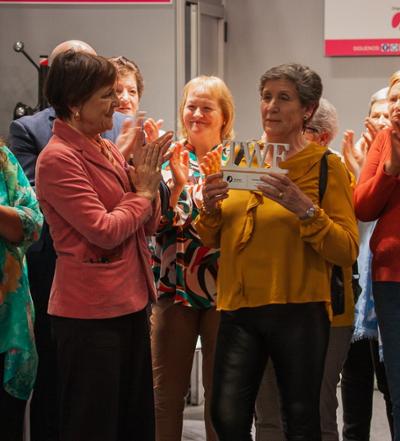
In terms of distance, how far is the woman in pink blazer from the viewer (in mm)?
2730

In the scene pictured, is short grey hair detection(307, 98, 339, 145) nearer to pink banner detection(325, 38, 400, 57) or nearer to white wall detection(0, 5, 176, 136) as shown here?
white wall detection(0, 5, 176, 136)

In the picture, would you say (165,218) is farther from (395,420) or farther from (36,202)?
(395,420)

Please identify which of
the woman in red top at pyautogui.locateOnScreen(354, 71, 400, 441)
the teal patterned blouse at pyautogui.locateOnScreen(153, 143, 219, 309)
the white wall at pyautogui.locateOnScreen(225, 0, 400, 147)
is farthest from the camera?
the white wall at pyautogui.locateOnScreen(225, 0, 400, 147)

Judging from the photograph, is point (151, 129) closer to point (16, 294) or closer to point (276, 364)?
point (16, 294)

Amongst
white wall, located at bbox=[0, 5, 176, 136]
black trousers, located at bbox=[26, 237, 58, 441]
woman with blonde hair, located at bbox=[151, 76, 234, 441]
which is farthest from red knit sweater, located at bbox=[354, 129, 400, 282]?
white wall, located at bbox=[0, 5, 176, 136]

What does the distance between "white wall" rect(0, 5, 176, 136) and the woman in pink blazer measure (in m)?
1.97

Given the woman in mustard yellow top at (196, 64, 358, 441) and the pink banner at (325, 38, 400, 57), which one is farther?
the pink banner at (325, 38, 400, 57)

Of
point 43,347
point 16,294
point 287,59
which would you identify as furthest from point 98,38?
point 16,294

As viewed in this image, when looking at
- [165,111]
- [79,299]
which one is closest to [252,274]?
[79,299]

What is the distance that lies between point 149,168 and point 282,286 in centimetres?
57

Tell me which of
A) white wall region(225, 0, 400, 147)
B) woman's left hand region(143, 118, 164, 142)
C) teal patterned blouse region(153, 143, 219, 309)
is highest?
white wall region(225, 0, 400, 147)

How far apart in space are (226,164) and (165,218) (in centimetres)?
64

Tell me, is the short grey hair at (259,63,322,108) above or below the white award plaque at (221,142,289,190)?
above

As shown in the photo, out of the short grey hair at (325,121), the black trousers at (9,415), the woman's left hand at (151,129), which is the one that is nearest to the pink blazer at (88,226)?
the black trousers at (9,415)
